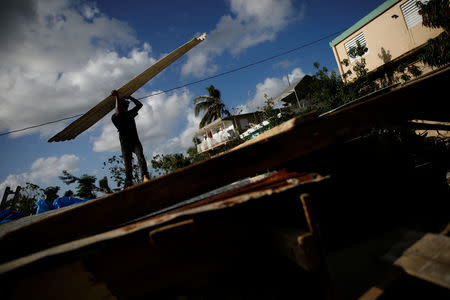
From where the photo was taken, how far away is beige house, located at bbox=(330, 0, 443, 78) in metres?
12.9

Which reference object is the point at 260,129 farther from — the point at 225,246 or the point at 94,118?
the point at 225,246

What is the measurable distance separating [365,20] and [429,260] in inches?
822

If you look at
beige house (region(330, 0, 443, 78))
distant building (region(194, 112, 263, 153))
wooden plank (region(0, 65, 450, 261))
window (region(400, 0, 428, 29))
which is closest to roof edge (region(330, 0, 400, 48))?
beige house (region(330, 0, 443, 78))

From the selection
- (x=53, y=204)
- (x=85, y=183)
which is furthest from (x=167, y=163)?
(x=53, y=204)

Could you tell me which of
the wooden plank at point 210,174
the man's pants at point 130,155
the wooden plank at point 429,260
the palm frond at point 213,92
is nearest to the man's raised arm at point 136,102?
the man's pants at point 130,155

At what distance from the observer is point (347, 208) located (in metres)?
2.20

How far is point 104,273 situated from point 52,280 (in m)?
0.28

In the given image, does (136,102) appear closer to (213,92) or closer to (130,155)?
(130,155)

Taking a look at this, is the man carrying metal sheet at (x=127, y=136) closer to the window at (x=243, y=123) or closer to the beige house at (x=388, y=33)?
the beige house at (x=388, y=33)

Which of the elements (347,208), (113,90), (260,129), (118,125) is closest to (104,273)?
(347,208)

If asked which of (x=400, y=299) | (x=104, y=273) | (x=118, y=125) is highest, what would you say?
(x=118, y=125)

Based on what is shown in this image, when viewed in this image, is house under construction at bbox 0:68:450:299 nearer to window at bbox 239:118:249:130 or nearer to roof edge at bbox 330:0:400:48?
roof edge at bbox 330:0:400:48

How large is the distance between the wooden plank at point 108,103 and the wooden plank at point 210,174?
11.1 feet

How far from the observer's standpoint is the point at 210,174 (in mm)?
1132
